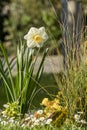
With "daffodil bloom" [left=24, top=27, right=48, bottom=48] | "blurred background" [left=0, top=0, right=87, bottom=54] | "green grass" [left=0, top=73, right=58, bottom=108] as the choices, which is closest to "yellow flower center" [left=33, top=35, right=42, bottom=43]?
"daffodil bloom" [left=24, top=27, right=48, bottom=48]

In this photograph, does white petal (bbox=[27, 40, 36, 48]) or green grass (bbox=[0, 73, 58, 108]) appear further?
green grass (bbox=[0, 73, 58, 108])

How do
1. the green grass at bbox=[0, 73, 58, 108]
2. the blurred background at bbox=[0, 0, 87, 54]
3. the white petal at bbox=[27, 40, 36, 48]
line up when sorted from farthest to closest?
the blurred background at bbox=[0, 0, 87, 54] → the green grass at bbox=[0, 73, 58, 108] → the white petal at bbox=[27, 40, 36, 48]

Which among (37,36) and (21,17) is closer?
(37,36)

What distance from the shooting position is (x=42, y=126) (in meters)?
4.68

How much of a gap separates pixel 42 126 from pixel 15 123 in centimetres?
30

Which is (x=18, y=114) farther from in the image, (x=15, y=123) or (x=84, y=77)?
(x=84, y=77)

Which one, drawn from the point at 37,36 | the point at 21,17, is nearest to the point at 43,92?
the point at 37,36

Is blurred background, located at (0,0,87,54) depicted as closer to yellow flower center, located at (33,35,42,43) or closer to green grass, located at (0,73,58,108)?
green grass, located at (0,73,58,108)

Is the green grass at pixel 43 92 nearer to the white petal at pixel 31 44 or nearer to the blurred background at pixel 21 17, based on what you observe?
the white petal at pixel 31 44

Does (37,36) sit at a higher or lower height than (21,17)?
higher

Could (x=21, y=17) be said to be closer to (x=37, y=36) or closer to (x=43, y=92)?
(x=43, y=92)

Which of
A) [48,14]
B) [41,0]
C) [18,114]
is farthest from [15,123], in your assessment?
[41,0]

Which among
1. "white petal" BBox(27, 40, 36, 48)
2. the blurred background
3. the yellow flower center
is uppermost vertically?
the yellow flower center

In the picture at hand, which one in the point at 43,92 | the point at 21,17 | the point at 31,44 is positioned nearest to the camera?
the point at 31,44
